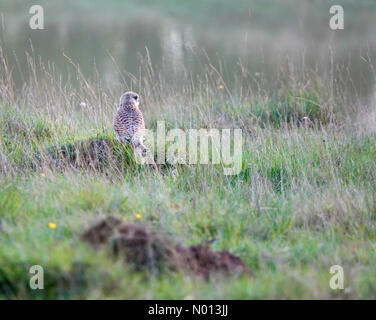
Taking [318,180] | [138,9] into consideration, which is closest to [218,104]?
[318,180]

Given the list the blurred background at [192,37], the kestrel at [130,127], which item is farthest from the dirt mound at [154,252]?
the blurred background at [192,37]

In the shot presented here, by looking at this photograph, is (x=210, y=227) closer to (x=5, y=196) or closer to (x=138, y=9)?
(x=5, y=196)

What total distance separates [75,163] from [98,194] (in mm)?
1082

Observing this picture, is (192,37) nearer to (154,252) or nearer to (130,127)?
(130,127)

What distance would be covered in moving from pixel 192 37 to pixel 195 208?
760 centimetres

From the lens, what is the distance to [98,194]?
427 cm

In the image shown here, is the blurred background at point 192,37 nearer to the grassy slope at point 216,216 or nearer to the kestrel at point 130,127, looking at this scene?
the kestrel at point 130,127

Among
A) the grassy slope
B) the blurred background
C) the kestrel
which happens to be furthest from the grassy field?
the blurred background

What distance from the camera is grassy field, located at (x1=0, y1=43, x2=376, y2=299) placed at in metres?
3.22

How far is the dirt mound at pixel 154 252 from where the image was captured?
335 cm

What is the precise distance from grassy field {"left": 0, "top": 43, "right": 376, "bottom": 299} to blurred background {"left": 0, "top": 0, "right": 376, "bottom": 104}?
368 cm

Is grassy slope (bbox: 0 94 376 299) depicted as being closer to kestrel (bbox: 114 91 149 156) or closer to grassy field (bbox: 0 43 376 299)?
grassy field (bbox: 0 43 376 299)
